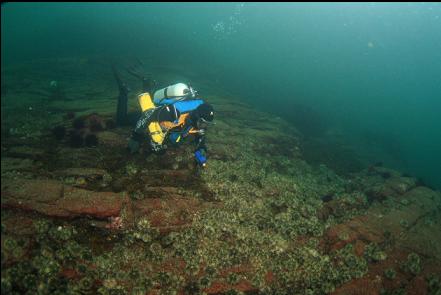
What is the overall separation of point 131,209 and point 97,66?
88.3ft

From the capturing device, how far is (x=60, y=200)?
745 cm

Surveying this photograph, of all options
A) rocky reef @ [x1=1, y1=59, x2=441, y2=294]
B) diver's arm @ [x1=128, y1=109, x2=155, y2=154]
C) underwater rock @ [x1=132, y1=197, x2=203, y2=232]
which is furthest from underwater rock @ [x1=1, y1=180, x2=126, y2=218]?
diver's arm @ [x1=128, y1=109, x2=155, y2=154]

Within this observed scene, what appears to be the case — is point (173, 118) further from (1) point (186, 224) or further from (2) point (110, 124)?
(2) point (110, 124)

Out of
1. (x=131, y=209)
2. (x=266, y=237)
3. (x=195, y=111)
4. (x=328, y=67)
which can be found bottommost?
(x=328, y=67)

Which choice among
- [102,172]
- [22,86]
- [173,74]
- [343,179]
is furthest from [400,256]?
[173,74]

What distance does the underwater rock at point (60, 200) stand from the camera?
6762mm

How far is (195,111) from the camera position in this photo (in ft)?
32.9

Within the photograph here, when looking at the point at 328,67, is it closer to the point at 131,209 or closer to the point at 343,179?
the point at 343,179

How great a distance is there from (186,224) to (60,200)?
11.1ft

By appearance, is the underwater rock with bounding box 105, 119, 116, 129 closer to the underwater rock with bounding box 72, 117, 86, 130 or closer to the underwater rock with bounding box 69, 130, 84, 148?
the underwater rock with bounding box 72, 117, 86, 130

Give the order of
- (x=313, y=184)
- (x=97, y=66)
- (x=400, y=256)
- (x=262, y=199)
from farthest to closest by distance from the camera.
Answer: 1. (x=97, y=66)
2. (x=313, y=184)
3. (x=262, y=199)
4. (x=400, y=256)

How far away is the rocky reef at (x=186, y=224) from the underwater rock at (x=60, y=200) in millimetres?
→ 34

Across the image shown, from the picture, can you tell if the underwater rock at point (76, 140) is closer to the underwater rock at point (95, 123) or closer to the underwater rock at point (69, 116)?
the underwater rock at point (95, 123)

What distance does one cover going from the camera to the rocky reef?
259 inches
